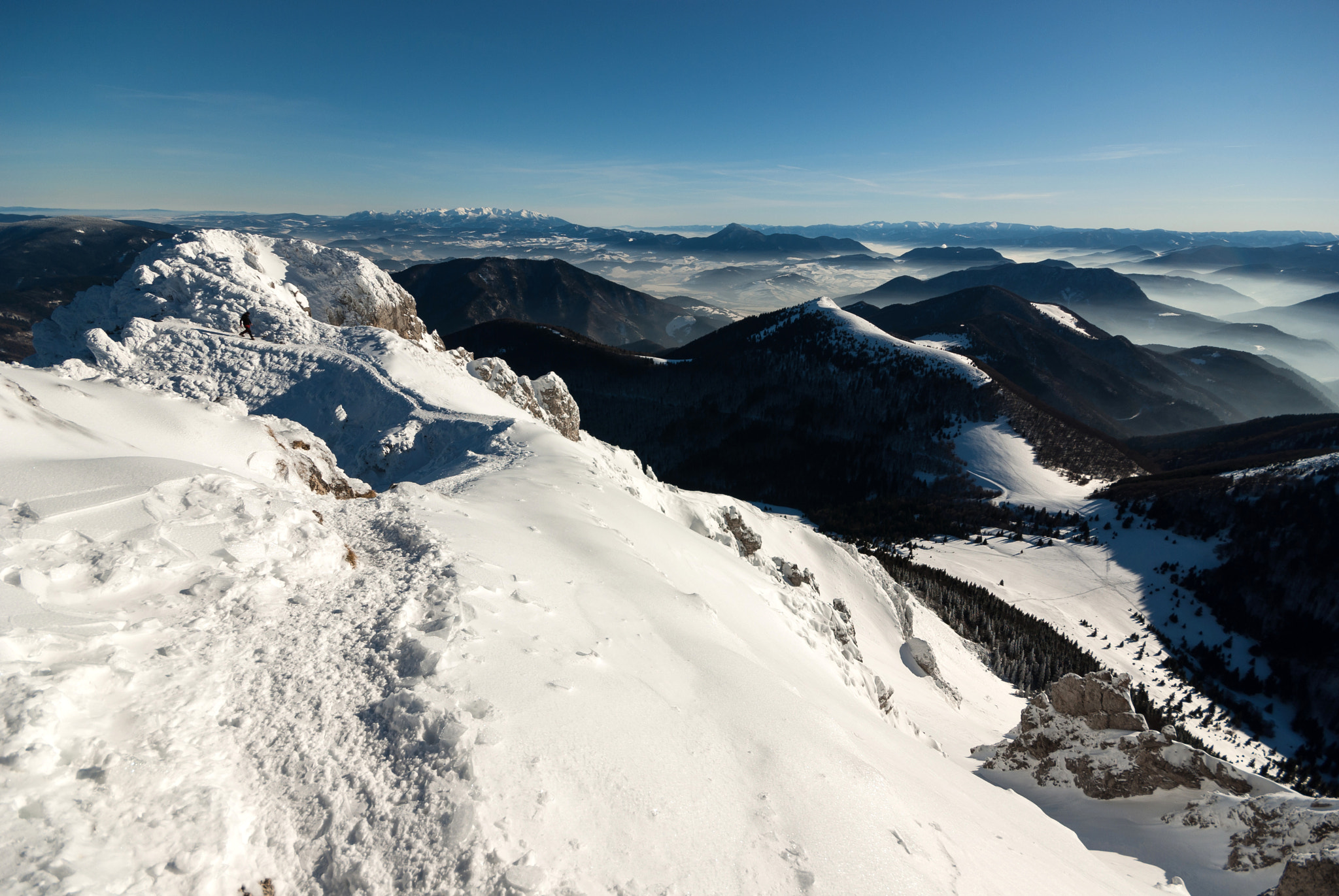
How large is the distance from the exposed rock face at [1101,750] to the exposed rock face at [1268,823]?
4.15 feet

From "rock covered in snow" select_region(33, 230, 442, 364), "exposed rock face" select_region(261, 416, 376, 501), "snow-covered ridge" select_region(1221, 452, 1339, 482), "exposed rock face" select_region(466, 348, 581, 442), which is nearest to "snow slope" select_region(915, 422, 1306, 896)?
"snow-covered ridge" select_region(1221, 452, 1339, 482)

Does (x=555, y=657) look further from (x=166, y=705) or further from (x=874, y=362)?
(x=874, y=362)

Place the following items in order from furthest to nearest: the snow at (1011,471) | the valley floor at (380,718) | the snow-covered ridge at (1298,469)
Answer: the snow at (1011,471)
the snow-covered ridge at (1298,469)
the valley floor at (380,718)

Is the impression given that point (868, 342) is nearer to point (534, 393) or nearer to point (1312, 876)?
point (534, 393)

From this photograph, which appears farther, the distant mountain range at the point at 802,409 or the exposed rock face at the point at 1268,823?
the distant mountain range at the point at 802,409

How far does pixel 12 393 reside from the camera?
9.95m

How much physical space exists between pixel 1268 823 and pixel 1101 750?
418cm

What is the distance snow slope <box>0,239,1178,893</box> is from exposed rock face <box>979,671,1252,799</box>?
484cm

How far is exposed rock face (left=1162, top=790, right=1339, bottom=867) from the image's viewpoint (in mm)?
13453

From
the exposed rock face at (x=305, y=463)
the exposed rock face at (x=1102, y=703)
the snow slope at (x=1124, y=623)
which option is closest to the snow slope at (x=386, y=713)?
the exposed rock face at (x=305, y=463)

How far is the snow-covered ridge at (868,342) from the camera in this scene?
12069 centimetres

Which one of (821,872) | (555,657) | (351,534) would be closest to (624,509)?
(351,534)

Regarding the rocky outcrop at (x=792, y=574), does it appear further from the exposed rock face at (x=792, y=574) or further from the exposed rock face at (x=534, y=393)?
the exposed rock face at (x=534, y=393)

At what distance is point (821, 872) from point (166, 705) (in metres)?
7.92
